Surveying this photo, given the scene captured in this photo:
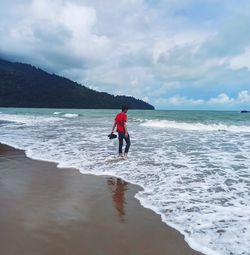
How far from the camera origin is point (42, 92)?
409 ft

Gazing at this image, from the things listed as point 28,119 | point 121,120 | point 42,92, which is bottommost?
point 28,119

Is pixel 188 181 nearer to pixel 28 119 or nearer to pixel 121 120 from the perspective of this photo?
pixel 121 120

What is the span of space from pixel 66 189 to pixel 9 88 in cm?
11580

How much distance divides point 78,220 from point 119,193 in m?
1.84

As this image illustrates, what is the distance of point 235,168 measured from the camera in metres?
8.98

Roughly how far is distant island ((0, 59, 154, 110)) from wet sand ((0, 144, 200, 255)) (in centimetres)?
9942

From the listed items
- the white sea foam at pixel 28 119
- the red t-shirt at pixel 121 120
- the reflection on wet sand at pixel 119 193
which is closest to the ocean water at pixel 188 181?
the reflection on wet sand at pixel 119 193

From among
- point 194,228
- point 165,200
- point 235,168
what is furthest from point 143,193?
point 235,168

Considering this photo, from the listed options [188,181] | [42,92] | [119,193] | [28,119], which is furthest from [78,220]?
[42,92]

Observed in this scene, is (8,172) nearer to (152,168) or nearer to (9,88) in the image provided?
(152,168)

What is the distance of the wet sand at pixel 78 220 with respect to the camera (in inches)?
157

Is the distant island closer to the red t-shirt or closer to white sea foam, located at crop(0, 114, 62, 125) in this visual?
white sea foam, located at crop(0, 114, 62, 125)

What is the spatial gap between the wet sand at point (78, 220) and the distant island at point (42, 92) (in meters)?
99.4

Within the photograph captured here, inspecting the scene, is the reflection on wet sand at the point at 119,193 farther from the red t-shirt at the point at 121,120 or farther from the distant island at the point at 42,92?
the distant island at the point at 42,92
